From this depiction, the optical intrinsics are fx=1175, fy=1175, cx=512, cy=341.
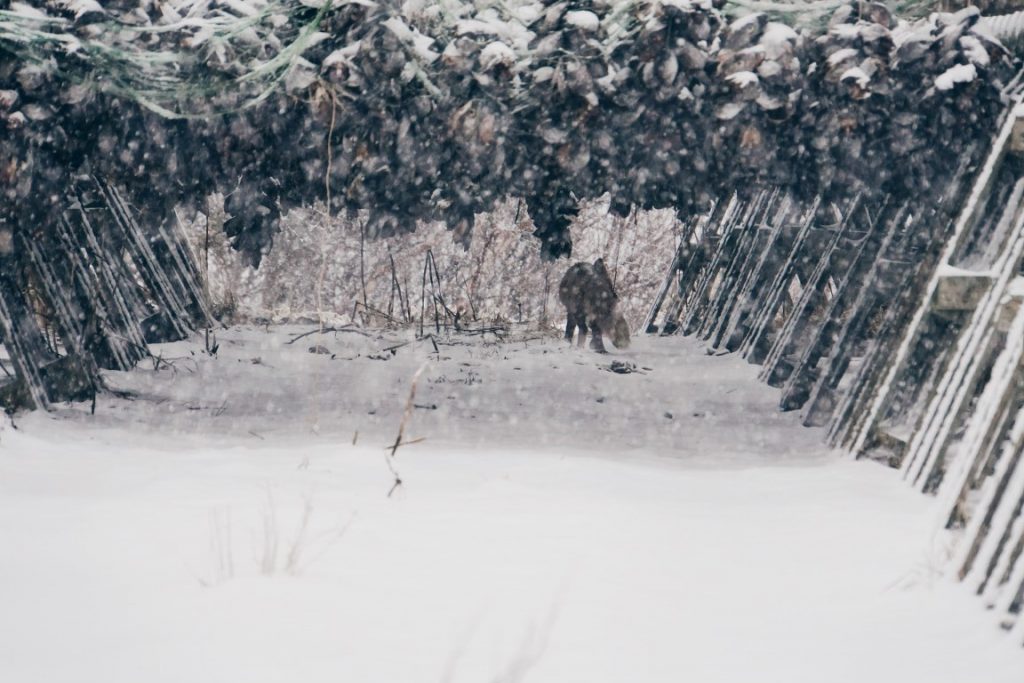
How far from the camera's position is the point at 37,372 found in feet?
28.4

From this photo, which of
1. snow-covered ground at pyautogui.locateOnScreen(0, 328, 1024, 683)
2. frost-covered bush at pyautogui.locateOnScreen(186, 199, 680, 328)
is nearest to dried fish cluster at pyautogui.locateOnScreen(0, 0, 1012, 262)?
snow-covered ground at pyautogui.locateOnScreen(0, 328, 1024, 683)

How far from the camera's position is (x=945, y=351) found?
281 inches

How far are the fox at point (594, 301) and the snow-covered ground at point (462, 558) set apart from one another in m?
5.30

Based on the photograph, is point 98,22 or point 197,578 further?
point 98,22

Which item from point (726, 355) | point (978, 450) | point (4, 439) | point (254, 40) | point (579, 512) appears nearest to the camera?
point (978, 450)

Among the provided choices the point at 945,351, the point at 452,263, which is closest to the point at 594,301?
the point at 945,351

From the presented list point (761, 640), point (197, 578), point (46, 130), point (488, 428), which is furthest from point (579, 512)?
point (46, 130)

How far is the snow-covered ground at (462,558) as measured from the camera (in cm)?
395

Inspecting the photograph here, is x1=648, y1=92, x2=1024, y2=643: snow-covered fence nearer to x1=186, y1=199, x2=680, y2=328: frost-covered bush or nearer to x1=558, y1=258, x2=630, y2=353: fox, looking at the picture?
x1=558, y1=258, x2=630, y2=353: fox

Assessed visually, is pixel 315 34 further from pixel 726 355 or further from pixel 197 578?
pixel 726 355

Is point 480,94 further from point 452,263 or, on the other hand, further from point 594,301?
point 452,263

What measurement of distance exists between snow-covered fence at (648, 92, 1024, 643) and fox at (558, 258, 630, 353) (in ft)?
10.1

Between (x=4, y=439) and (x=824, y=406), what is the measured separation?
19.3 feet

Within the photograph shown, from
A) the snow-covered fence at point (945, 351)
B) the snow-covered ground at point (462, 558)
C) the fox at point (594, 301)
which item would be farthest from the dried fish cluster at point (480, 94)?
the fox at point (594, 301)
